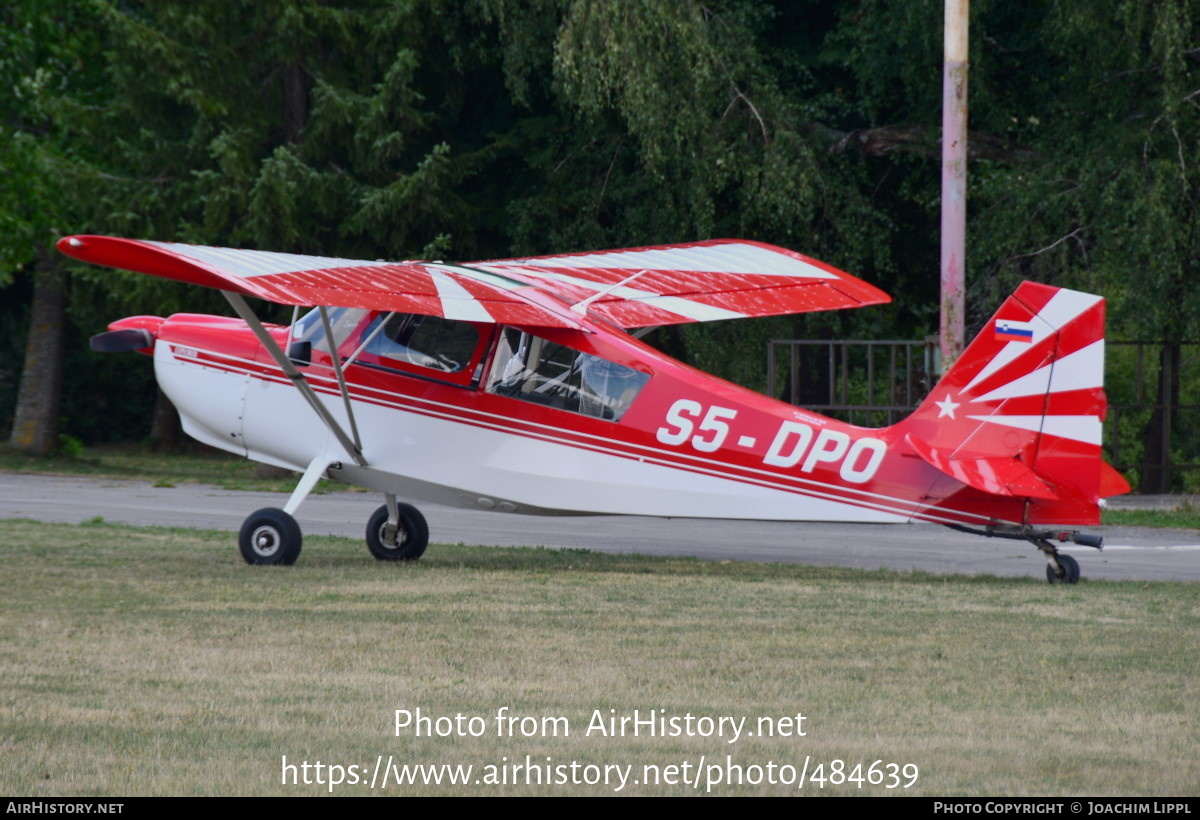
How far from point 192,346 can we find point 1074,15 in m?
11.0

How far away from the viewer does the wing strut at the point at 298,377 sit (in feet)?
33.5

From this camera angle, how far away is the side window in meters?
10.8

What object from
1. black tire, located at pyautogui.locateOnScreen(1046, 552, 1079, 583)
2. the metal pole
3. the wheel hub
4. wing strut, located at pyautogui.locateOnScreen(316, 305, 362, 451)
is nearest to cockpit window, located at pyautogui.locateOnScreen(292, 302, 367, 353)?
wing strut, located at pyautogui.locateOnScreen(316, 305, 362, 451)

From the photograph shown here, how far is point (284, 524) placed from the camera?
1086 centimetres

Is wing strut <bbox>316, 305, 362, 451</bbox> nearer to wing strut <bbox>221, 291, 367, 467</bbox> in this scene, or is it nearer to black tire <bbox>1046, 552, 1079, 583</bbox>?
wing strut <bbox>221, 291, 367, 467</bbox>

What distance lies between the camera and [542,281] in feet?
37.9

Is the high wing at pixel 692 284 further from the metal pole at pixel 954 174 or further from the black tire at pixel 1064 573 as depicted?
the metal pole at pixel 954 174

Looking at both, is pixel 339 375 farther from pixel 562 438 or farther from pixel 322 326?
pixel 562 438

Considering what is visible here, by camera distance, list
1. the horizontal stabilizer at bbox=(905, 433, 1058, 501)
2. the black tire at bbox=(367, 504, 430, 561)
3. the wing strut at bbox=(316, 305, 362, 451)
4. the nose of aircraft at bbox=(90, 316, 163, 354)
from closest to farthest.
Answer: the horizontal stabilizer at bbox=(905, 433, 1058, 501) < the wing strut at bbox=(316, 305, 362, 451) < the nose of aircraft at bbox=(90, 316, 163, 354) < the black tire at bbox=(367, 504, 430, 561)

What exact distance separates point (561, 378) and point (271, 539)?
259 cm

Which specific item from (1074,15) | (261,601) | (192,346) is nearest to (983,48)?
(1074,15)

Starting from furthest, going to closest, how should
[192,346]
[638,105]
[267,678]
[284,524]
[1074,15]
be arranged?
[638,105]
[1074,15]
[192,346]
[284,524]
[267,678]

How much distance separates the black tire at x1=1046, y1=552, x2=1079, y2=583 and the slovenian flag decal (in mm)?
1722
